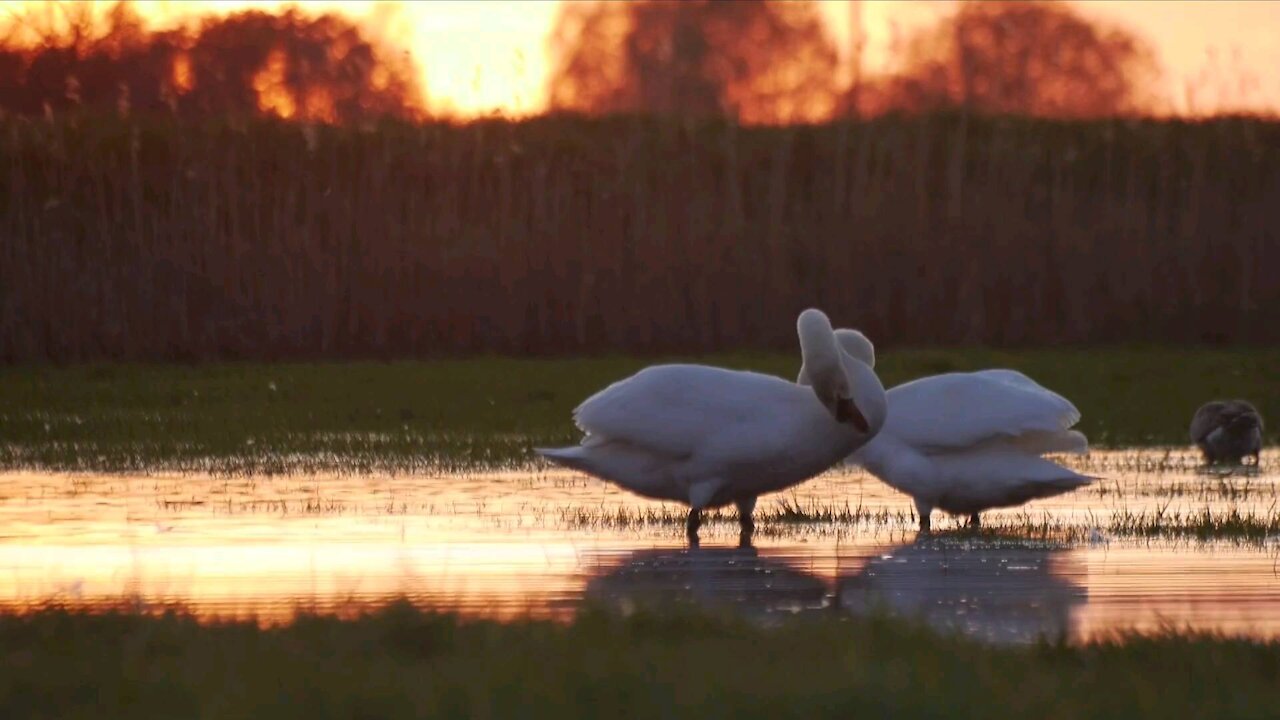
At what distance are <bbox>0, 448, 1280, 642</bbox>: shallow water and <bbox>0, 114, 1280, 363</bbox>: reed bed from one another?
1024 cm

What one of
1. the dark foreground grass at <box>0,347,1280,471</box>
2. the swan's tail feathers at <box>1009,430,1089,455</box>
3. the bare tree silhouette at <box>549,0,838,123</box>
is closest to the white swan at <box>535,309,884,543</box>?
the swan's tail feathers at <box>1009,430,1089,455</box>

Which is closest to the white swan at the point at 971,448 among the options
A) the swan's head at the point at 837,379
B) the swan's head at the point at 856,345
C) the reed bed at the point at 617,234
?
the swan's head at the point at 837,379

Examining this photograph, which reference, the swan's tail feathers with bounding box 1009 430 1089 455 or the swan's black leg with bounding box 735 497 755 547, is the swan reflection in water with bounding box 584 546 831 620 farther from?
the swan's tail feathers with bounding box 1009 430 1089 455

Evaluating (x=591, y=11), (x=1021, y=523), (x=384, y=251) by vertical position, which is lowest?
(x=1021, y=523)

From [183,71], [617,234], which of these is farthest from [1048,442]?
[183,71]

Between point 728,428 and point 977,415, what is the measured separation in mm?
1295

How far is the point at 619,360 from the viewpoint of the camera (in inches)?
822

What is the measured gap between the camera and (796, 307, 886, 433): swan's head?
8.91 m

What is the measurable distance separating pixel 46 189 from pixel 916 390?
14957mm

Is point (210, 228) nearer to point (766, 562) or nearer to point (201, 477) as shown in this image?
point (201, 477)

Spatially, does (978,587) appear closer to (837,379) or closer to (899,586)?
(899,586)

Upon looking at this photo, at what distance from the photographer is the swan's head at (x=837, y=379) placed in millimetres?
8914

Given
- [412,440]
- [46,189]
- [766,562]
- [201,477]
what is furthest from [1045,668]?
[46,189]

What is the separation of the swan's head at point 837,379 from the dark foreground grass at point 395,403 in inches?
157
